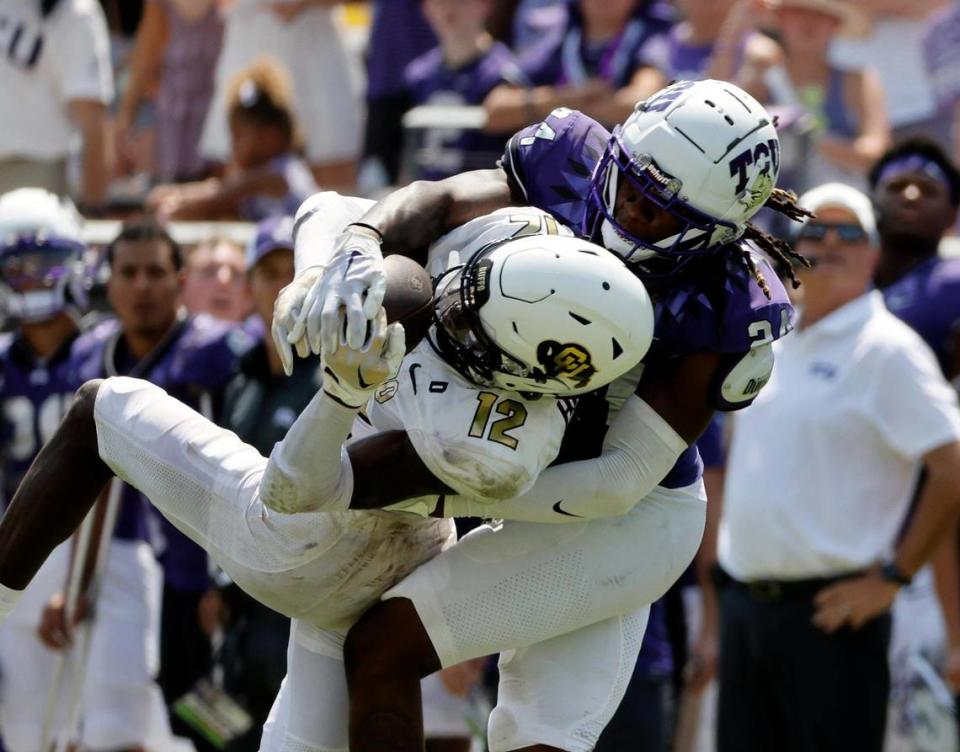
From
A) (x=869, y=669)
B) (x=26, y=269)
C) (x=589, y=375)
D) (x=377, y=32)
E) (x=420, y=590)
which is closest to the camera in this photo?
(x=589, y=375)

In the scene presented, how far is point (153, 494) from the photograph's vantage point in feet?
14.5

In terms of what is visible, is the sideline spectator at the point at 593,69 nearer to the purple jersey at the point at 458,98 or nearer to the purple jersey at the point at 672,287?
the purple jersey at the point at 458,98

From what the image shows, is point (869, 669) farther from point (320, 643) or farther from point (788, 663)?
point (320, 643)

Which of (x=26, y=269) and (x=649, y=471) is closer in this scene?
(x=649, y=471)

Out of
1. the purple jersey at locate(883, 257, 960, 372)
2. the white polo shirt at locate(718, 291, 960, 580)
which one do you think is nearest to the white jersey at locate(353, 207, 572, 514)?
the white polo shirt at locate(718, 291, 960, 580)

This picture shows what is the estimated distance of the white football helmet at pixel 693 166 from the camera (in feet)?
13.8

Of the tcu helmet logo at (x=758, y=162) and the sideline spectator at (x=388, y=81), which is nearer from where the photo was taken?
the tcu helmet logo at (x=758, y=162)

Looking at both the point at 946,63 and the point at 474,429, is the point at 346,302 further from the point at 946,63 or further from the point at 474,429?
the point at 946,63

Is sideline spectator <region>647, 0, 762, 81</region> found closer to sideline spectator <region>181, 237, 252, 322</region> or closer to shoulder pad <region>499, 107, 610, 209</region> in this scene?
sideline spectator <region>181, 237, 252, 322</region>

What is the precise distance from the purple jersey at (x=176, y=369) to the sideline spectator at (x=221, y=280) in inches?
22.1

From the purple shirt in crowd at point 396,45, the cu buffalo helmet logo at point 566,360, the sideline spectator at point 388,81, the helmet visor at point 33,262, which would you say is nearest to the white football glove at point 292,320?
the cu buffalo helmet logo at point 566,360

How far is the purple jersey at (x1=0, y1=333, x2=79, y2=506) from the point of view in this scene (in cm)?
675

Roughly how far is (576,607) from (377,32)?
4671 millimetres

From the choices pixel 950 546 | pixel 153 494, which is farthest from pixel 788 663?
pixel 153 494
